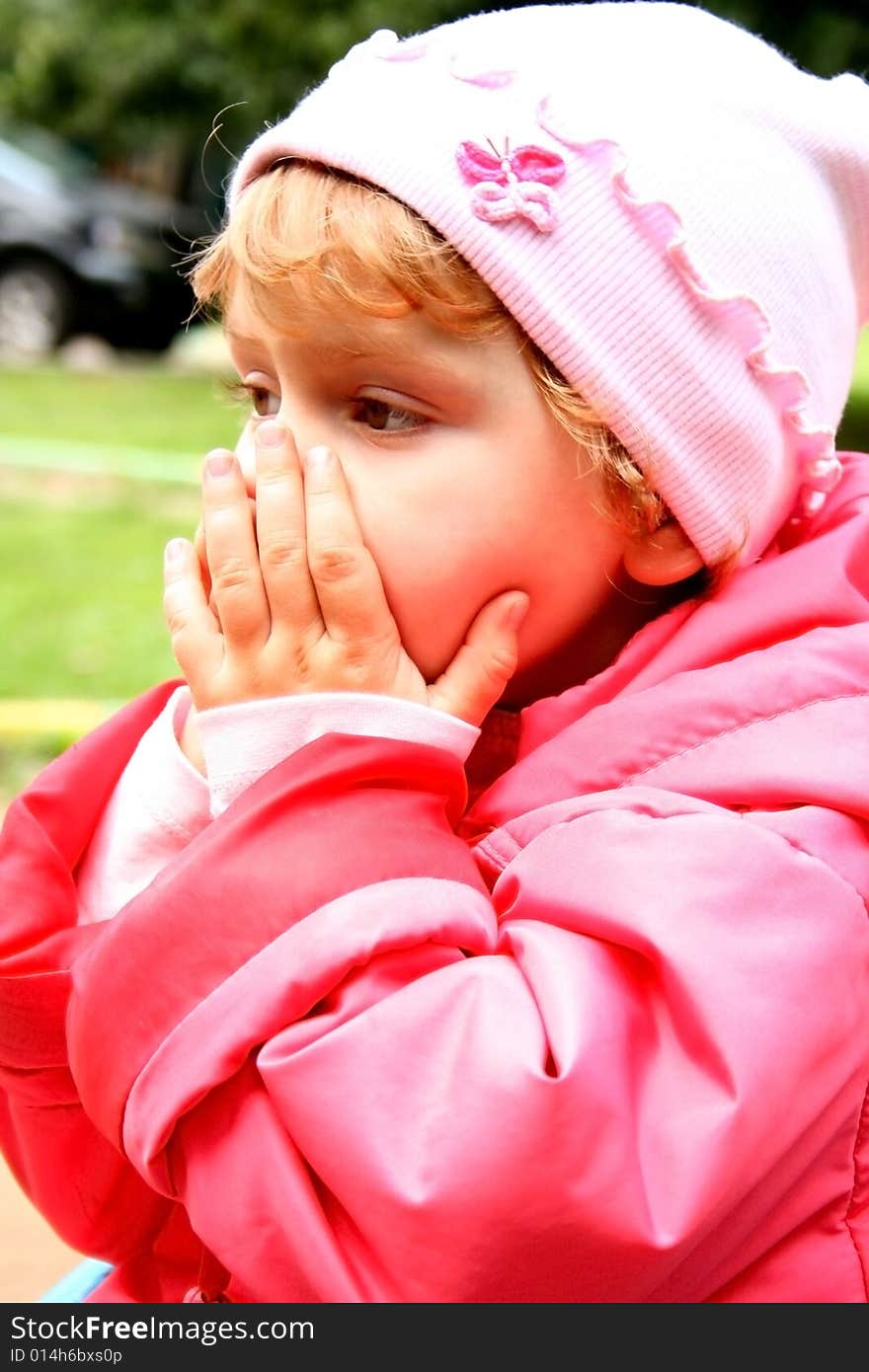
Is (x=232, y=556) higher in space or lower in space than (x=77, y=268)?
higher

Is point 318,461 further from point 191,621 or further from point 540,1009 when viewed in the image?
point 540,1009

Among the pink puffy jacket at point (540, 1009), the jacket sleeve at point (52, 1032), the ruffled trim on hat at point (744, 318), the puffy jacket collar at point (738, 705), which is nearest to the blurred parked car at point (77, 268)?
the jacket sleeve at point (52, 1032)

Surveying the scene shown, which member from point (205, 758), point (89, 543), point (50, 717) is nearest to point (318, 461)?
point (205, 758)

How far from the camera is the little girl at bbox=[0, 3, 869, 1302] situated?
1385mm

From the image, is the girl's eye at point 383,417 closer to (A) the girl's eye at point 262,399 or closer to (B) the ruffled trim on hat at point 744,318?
(A) the girl's eye at point 262,399

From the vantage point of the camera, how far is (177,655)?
1735 millimetres

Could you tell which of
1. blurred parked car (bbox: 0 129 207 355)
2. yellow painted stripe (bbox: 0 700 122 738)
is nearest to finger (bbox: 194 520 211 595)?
yellow painted stripe (bbox: 0 700 122 738)

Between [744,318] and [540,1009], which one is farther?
[744,318]

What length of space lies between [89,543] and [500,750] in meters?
6.03

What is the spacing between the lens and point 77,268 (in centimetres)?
1512

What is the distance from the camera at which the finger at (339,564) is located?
1.65m
